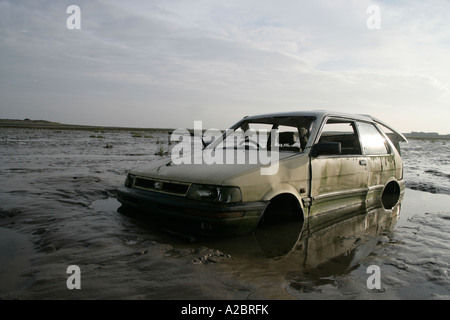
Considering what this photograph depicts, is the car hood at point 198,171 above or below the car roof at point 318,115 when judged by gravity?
below

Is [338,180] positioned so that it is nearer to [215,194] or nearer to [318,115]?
[318,115]

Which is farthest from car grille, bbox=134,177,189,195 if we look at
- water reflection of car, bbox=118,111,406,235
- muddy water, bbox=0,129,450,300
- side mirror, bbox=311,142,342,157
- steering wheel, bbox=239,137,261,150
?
side mirror, bbox=311,142,342,157

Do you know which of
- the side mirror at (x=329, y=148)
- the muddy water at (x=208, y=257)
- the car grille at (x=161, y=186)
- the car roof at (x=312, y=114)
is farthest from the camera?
the car roof at (x=312, y=114)

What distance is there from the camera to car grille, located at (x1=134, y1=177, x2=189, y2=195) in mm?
3221

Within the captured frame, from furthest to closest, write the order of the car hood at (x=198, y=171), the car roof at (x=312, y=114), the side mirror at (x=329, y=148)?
the car roof at (x=312, y=114) < the side mirror at (x=329, y=148) < the car hood at (x=198, y=171)

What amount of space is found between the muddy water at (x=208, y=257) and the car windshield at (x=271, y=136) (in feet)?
3.61

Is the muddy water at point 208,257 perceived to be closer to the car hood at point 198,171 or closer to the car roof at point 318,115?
the car hood at point 198,171

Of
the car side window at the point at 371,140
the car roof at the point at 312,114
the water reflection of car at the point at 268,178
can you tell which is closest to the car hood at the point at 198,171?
the water reflection of car at the point at 268,178

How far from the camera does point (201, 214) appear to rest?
9.90 ft

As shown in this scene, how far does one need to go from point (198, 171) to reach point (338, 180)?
6.43 feet

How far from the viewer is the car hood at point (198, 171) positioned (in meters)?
3.11

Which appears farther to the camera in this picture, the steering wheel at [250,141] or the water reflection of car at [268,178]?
the steering wheel at [250,141]
